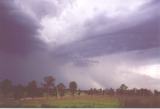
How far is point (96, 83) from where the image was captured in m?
3.90

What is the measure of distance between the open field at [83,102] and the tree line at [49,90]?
50mm

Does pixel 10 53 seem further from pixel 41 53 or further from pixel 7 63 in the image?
Result: pixel 41 53

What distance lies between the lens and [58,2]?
158 inches

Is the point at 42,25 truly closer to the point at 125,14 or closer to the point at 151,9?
the point at 125,14

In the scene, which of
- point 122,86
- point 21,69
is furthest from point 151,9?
point 21,69

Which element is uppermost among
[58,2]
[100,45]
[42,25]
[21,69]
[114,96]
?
[58,2]

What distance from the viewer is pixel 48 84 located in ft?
12.9

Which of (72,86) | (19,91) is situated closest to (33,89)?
(19,91)

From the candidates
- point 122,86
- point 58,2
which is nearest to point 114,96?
point 122,86

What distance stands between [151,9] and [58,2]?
3.78 feet

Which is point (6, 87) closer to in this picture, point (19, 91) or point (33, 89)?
point (19, 91)

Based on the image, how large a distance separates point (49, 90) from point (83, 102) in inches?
17.3

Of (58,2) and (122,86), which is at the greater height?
(58,2)

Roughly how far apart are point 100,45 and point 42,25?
0.76 meters
